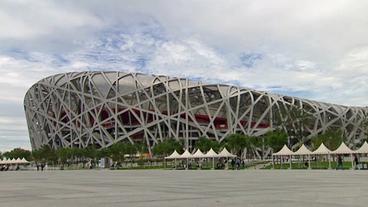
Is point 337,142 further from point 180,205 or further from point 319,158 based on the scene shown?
point 180,205

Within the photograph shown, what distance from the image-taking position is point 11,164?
104 m

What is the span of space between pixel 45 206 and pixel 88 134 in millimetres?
105186

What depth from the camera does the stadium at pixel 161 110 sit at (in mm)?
109688

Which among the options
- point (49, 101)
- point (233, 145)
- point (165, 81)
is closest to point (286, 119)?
point (233, 145)

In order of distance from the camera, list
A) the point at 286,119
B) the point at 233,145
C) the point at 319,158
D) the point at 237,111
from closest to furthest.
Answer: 1. the point at 319,158
2. the point at 233,145
3. the point at 286,119
4. the point at 237,111

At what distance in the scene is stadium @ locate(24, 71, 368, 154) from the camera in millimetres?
109688

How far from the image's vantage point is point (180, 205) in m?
12.8

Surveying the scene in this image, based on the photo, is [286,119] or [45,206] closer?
[45,206]

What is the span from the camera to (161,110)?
11138cm

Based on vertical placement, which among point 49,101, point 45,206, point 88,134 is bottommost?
point 45,206

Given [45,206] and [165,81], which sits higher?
[165,81]

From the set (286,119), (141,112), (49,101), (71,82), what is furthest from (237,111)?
(49,101)

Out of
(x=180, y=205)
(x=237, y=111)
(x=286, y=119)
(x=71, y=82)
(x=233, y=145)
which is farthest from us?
(x=71, y=82)

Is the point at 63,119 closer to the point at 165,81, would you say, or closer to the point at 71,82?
the point at 71,82
